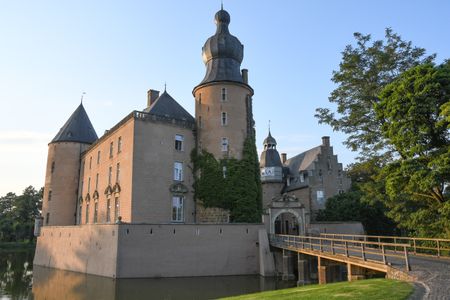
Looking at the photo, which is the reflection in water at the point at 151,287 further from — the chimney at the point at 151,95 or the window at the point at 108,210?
the chimney at the point at 151,95

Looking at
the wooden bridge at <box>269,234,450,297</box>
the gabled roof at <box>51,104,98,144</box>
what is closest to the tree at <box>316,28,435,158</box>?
the wooden bridge at <box>269,234,450,297</box>

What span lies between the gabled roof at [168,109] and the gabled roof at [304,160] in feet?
54.8

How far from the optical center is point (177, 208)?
28812 mm

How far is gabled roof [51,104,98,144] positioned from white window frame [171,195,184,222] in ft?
62.1

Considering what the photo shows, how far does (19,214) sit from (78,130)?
116ft

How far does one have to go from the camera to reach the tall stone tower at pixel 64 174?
132 ft

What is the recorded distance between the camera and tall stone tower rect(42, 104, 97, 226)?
132 ft

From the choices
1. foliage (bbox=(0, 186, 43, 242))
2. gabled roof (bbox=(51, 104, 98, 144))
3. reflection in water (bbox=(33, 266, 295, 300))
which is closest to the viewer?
reflection in water (bbox=(33, 266, 295, 300))

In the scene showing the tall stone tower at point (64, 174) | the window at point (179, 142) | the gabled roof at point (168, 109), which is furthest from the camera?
the tall stone tower at point (64, 174)

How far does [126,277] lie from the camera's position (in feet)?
75.9

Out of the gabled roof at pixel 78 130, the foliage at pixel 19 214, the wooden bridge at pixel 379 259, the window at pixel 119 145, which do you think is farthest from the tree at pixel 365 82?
the foliage at pixel 19 214

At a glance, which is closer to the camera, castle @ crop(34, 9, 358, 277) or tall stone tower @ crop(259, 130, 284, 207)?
castle @ crop(34, 9, 358, 277)

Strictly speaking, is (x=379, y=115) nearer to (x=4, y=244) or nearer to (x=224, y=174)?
(x=224, y=174)

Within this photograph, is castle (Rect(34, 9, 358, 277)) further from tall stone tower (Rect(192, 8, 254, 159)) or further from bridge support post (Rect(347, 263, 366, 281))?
bridge support post (Rect(347, 263, 366, 281))
